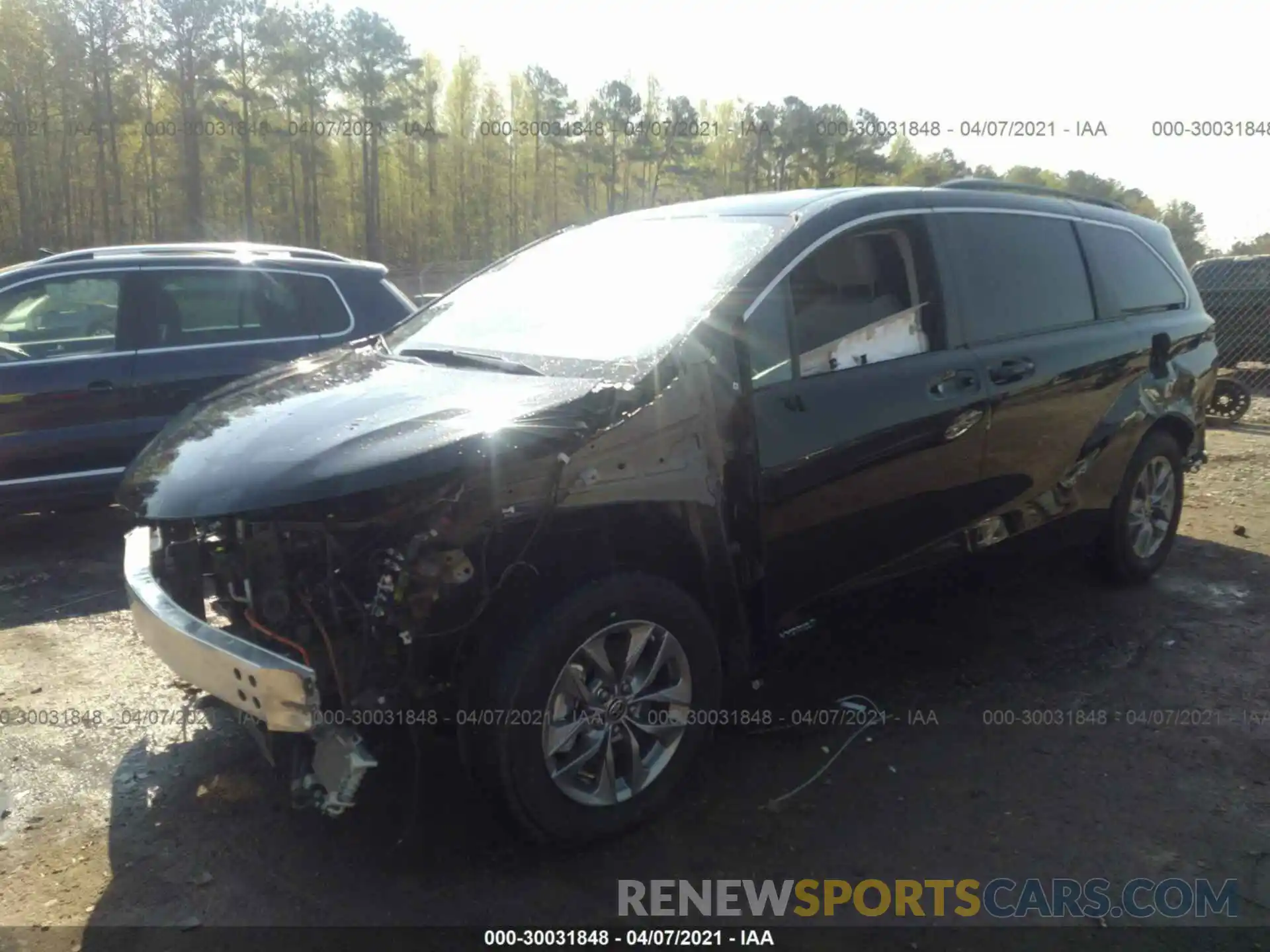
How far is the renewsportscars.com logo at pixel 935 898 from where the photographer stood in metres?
2.78

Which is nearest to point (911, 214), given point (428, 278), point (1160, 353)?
point (1160, 353)

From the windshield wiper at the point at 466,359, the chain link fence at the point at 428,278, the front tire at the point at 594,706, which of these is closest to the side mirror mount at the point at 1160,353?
the front tire at the point at 594,706

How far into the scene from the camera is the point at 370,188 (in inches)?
1678

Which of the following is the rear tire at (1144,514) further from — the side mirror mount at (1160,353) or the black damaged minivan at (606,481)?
the black damaged minivan at (606,481)

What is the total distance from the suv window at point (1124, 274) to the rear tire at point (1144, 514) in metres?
0.70

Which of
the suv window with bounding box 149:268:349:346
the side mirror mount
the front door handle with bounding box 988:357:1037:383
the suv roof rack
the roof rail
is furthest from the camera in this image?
the suv window with bounding box 149:268:349:346

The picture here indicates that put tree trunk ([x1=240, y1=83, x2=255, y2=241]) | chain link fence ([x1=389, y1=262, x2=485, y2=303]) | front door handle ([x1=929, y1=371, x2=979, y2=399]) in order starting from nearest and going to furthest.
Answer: front door handle ([x1=929, y1=371, x2=979, y2=399]) → chain link fence ([x1=389, y1=262, x2=485, y2=303]) → tree trunk ([x1=240, y1=83, x2=255, y2=241])

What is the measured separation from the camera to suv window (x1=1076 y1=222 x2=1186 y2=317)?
4832mm

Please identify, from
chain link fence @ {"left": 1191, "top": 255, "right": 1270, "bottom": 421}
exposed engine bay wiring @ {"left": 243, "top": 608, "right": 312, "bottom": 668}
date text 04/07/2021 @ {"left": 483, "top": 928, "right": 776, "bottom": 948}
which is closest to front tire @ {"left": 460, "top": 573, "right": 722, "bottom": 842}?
date text 04/07/2021 @ {"left": 483, "top": 928, "right": 776, "bottom": 948}

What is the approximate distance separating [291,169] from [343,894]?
4344 centimetres

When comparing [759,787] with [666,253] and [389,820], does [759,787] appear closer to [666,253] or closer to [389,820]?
[389,820]

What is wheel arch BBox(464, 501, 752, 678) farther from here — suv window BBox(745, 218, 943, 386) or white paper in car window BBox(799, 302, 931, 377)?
white paper in car window BBox(799, 302, 931, 377)

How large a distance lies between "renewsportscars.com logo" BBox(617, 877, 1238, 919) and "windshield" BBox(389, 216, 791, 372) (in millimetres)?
1603

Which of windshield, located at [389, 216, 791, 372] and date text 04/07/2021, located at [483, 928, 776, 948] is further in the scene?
windshield, located at [389, 216, 791, 372]
